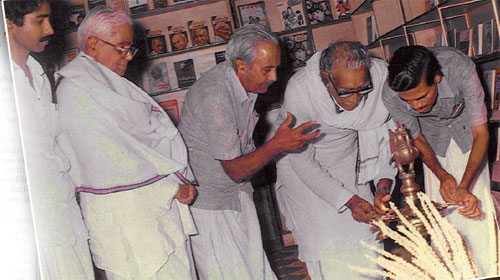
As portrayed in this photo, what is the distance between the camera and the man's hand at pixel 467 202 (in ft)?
7.47

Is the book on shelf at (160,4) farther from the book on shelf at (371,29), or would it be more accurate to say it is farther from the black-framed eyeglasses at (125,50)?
the book on shelf at (371,29)

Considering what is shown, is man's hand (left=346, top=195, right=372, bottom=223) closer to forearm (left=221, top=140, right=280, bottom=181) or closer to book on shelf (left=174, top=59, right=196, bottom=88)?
forearm (left=221, top=140, right=280, bottom=181)

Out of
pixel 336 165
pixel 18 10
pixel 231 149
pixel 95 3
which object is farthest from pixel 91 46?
pixel 336 165

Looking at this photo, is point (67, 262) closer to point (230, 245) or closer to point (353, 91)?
point (230, 245)

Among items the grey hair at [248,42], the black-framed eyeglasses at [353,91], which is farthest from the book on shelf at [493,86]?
the grey hair at [248,42]

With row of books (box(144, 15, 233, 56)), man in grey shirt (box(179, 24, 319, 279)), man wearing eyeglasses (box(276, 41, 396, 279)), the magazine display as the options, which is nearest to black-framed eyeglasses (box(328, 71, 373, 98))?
man wearing eyeglasses (box(276, 41, 396, 279))

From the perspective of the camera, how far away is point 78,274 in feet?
6.89

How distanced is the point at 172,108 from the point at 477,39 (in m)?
1.33

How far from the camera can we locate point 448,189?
2.27m

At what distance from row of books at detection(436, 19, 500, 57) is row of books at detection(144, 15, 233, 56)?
0.92 m

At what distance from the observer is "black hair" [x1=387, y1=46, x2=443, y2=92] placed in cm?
208

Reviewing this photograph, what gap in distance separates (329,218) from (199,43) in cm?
92

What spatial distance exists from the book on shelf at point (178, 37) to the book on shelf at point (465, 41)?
1150 millimetres

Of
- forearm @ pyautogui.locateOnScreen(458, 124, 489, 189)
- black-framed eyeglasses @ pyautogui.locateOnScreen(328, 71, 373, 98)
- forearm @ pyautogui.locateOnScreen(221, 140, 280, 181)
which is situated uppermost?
black-framed eyeglasses @ pyautogui.locateOnScreen(328, 71, 373, 98)
